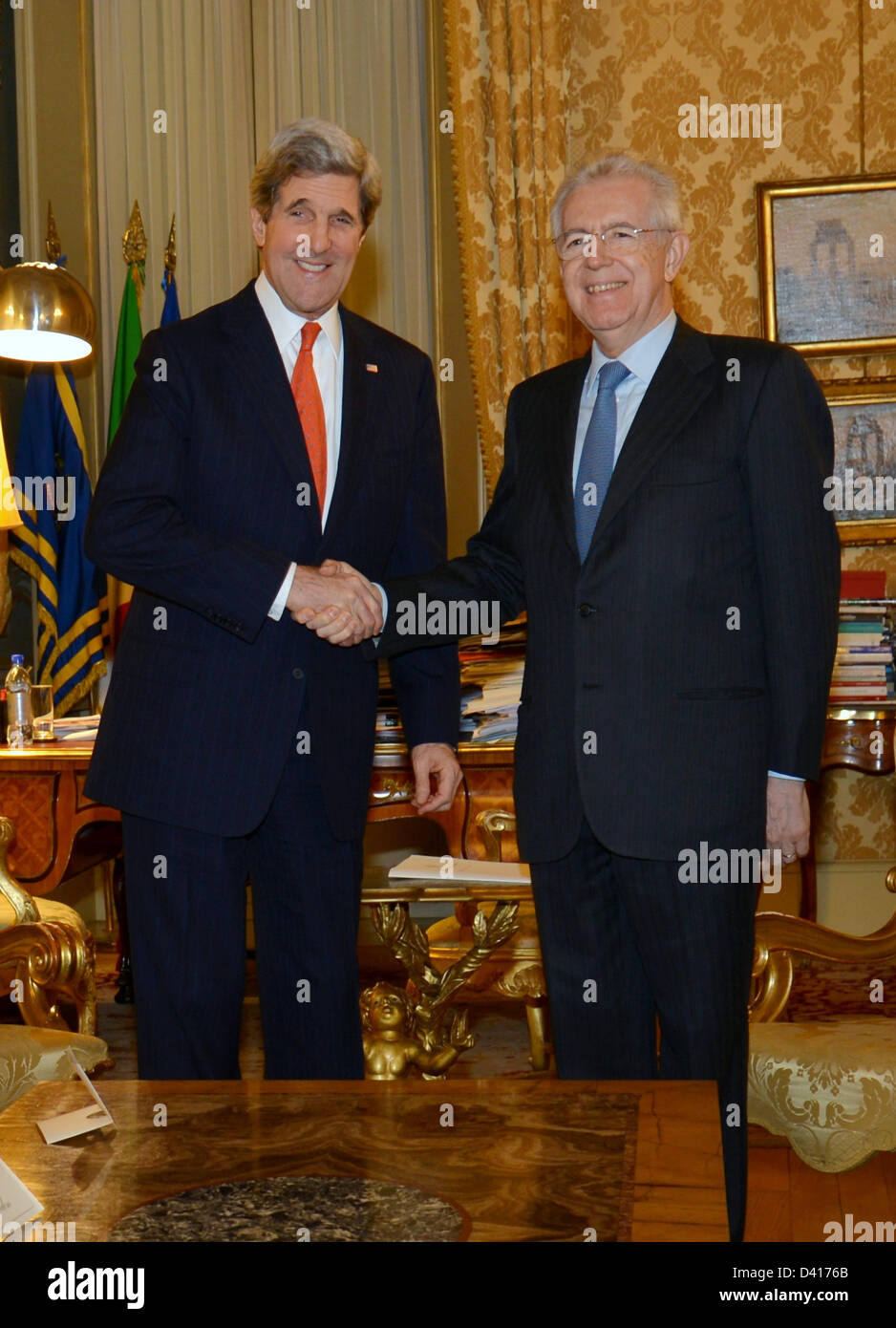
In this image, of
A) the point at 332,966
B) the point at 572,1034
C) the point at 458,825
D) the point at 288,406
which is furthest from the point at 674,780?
the point at 458,825

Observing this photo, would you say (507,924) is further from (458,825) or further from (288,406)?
(288,406)

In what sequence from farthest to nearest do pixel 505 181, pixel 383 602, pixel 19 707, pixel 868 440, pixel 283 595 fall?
pixel 505 181 → pixel 868 440 → pixel 19 707 → pixel 383 602 → pixel 283 595

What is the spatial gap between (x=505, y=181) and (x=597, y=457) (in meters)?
3.25

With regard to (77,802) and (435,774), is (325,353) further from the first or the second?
(77,802)

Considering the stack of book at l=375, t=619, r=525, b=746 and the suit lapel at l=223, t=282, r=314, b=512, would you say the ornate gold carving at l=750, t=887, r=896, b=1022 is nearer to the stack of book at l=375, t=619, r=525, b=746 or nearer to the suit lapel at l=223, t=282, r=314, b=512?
the suit lapel at l=223, t=282, r=314, b=512

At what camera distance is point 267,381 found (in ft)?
7.50

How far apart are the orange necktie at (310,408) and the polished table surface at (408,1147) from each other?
0.99 metres

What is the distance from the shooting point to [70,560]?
5.13 metres

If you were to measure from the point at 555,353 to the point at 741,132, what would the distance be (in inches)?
39.7

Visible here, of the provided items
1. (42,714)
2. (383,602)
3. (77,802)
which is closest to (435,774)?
(383,602)

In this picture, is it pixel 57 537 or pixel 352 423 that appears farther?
pixel 57 537

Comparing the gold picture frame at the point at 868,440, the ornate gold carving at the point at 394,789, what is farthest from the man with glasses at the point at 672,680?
the gold picture frame at the point at 868,440

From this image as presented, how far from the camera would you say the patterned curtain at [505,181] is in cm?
509

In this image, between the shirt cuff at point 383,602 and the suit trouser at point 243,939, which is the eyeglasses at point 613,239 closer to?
the shirt cuff at point 383,602
